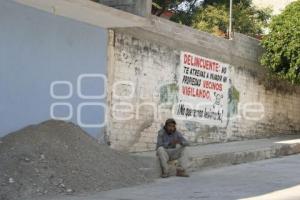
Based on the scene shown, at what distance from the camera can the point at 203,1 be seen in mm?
25516

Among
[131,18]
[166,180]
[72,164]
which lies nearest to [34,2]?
[131,18]

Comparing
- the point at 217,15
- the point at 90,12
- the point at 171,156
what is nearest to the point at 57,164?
the point at 171,156

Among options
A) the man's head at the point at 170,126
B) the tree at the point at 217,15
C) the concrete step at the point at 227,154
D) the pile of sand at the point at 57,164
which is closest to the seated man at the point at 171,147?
the man's head at the point at 170,126

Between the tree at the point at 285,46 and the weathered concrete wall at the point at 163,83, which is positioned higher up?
the tree at the point at 285,46

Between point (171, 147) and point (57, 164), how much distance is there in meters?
2.56

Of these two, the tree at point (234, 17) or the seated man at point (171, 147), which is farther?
the tree at point (234, 17)

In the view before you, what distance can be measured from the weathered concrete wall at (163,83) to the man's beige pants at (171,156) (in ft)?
7.55

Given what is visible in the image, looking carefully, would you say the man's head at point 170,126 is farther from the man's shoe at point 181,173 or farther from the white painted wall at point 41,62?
the white painted wall at point 41,62

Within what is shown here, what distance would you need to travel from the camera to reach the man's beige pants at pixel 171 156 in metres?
10.5

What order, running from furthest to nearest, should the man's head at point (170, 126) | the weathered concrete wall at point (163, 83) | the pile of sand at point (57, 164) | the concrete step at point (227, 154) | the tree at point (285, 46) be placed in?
the tree at point (285, 46) → the weathered concrete wall at point (163, 83) → the concrete step at point (227, 154) → the man's head at point (170, 126) → the pile of sand at point (57, 164)

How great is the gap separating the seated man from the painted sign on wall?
12.7 feet

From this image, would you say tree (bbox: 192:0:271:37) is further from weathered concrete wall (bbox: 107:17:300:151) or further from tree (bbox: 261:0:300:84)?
tree (bbox: 261:0:300:84)

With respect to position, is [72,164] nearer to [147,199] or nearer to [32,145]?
[32,145]

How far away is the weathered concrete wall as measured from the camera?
12.9 meters
